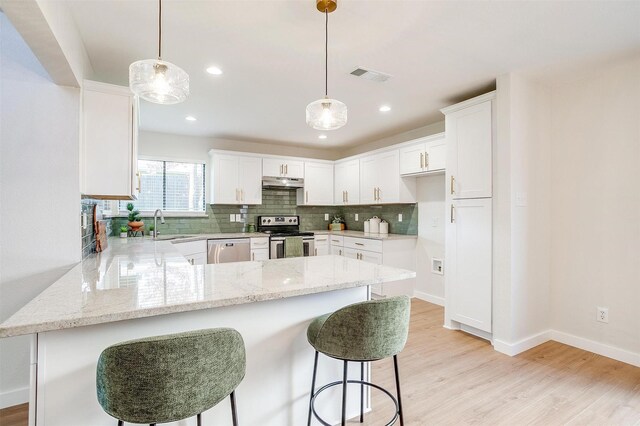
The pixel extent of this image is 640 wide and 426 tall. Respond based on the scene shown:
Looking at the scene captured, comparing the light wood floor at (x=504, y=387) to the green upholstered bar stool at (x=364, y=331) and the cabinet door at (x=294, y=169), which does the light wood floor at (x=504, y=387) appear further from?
the cabinet door at (x=294, y=169)

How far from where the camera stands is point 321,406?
5.96 feet

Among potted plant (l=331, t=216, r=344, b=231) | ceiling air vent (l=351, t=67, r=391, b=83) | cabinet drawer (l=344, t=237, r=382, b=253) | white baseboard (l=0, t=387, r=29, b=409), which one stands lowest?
white baseboard (l=0, t=387, r=29, b=409)

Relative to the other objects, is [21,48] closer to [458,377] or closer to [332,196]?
[458,377]

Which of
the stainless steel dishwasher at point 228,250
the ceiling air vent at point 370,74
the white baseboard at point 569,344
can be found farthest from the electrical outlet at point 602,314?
the stainless steel dishwasher at point 228,250

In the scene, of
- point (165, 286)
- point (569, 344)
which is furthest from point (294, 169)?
point (569, 344)

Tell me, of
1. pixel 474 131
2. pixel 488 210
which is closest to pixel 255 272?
pixel 488 210

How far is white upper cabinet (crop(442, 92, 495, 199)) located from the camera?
2.97m

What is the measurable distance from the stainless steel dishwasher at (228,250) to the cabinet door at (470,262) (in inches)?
110

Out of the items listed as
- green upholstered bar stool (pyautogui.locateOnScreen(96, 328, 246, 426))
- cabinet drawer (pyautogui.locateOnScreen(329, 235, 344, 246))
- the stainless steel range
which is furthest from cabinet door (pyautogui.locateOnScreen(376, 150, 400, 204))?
green upholstered bar stool (pyautogui.locateOnScreen(96, 328, 246, 426))

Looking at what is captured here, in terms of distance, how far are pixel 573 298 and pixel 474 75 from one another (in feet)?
7.50

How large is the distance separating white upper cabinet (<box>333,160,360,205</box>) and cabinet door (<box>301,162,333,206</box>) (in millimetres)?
119

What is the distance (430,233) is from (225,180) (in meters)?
3.16

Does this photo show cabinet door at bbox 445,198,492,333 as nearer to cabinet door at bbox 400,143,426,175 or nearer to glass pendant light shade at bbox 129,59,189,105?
cabinet door at bbox 400,143,426,175

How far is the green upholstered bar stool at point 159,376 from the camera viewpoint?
3.10 ft
